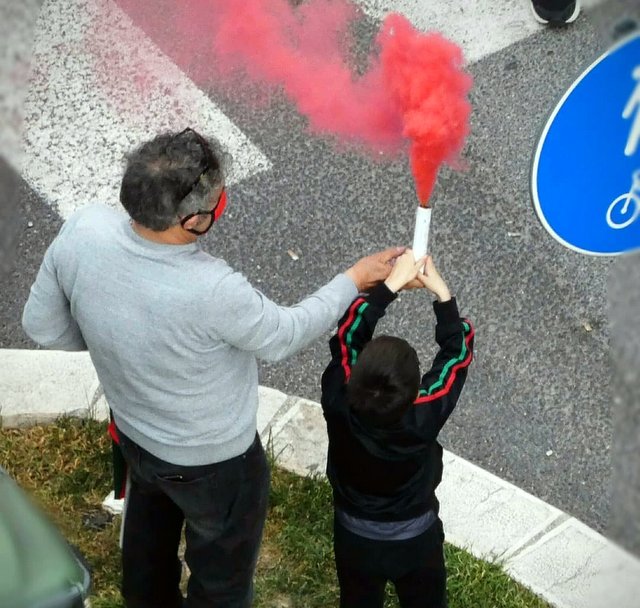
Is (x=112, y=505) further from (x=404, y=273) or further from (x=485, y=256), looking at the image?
(x=485, y=256)

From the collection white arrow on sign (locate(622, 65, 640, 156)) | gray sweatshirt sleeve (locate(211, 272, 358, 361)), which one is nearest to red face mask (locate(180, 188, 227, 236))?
gray sweatshirt sleeve (locate(211, 272, 358, 361))

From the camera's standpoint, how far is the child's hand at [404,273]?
255cm

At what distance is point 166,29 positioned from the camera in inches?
193

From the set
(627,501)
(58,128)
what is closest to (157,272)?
(627,501)

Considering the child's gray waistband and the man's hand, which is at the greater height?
the man's hand

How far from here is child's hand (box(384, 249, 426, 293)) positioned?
255cm

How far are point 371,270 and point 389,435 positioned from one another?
0.43 meters

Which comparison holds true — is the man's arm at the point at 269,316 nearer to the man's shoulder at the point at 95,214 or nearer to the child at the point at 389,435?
the child at the point at 389,435

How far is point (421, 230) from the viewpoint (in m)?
2.45

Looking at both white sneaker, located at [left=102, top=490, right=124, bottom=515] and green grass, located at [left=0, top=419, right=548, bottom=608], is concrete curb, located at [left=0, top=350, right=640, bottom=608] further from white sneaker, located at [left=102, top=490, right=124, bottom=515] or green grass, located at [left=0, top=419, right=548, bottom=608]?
white sneaker, located at [left=102, top=490, right=124, bottom=515]

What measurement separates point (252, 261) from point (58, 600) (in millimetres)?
2416

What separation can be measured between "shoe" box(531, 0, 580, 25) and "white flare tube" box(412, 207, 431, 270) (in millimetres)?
2864

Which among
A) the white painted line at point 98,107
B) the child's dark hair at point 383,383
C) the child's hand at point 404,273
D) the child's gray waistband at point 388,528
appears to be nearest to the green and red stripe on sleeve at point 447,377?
the child's dark hair at point 383,383

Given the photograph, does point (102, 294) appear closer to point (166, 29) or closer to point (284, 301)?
point (284, 301)
